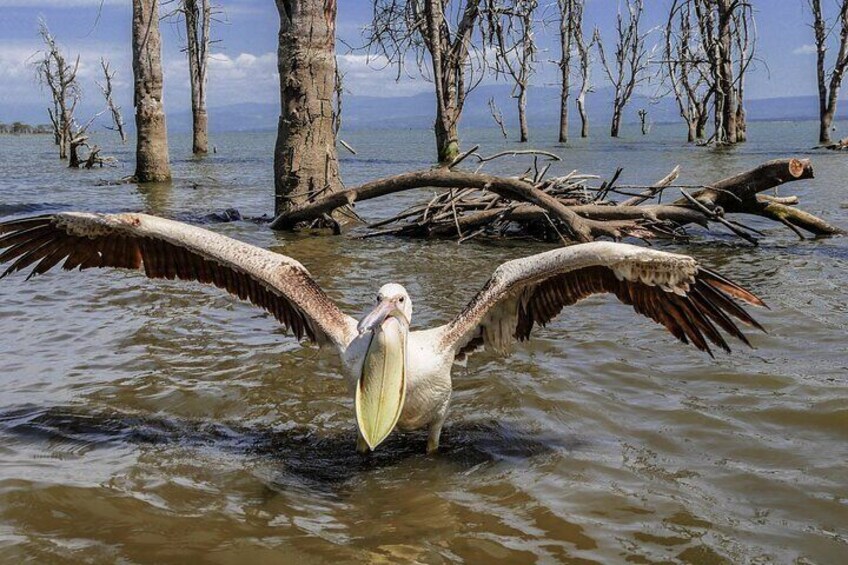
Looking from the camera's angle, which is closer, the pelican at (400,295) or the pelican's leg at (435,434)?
the pelican at (400,295)

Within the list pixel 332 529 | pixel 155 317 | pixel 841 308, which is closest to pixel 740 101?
pixel 841 308

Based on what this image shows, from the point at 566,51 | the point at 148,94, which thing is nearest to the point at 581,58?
the point at 566,51

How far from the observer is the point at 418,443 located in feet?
15.7

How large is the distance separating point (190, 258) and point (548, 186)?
253 inches

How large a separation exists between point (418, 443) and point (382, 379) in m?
1.20

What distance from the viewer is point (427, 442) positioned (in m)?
4.68

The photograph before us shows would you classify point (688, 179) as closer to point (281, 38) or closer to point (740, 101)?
point (281, 38)

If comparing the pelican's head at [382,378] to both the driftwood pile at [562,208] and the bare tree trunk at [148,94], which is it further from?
the bare tree trunk at [148,94]

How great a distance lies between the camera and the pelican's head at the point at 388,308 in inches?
142

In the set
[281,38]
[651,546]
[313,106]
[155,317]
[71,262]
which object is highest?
[281,38]

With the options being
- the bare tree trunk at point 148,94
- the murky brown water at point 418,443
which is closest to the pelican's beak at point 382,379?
the murky brown water at point 418,443

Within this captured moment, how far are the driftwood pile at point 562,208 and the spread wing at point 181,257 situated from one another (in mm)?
4396

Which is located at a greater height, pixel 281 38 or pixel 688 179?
pixel 281 38

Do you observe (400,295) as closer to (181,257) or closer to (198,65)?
(181,257)
